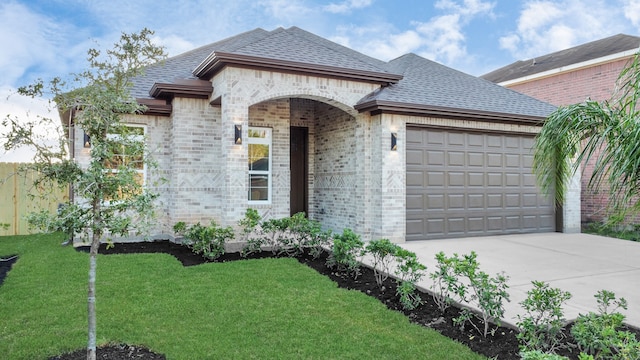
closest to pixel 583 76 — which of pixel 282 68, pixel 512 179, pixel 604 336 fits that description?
pixel 512 179

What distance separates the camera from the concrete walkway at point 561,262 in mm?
Result: 5074

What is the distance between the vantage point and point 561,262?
719 centimetres

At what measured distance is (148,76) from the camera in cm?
1044

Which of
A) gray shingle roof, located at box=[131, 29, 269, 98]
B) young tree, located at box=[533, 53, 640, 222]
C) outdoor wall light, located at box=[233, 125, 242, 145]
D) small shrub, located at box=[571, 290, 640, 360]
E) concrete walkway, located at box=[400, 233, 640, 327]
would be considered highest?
gray shingle roof, located at box=[131, 29, 269, 98]

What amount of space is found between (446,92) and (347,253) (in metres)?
5.88

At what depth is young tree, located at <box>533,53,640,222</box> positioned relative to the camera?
3.97 metres

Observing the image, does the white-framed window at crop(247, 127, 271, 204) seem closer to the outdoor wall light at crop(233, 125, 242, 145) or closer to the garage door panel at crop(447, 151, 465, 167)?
the outdoor wall light at crop(233, 125, 242, 145)

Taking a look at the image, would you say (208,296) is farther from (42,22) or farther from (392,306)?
(42,22)

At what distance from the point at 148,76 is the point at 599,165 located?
9.64m

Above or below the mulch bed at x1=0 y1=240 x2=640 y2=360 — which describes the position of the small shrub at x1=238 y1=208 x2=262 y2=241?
above

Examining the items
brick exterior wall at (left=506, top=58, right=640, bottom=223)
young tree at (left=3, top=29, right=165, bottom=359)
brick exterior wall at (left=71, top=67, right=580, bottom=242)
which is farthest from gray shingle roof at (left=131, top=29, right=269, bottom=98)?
brick exterior wall at (left=506, top=58, right=640, bottom=223)

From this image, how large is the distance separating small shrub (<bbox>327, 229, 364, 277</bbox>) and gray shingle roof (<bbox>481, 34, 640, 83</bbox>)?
10.9 meters

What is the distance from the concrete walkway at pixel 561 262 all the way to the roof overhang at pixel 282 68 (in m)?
3.68

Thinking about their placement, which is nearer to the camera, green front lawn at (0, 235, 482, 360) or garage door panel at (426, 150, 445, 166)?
green front lawn at (0, 235, 482, 360)
